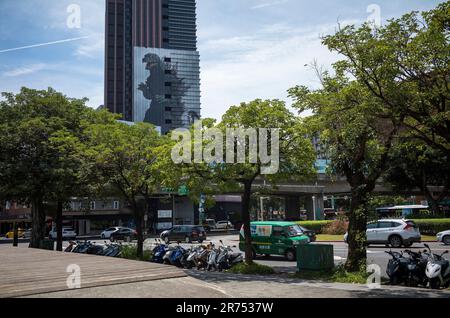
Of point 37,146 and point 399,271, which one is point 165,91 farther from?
point 399,271

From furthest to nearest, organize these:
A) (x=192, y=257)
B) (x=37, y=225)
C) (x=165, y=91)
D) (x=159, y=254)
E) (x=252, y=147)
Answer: (x=165, y=91)
(x=37, y=225)
(x=159, y=254)
(x=192, y=257)
(x=252, y=147)

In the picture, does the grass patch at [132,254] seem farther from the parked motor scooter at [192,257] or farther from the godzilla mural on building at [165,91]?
the godzilla mural on building at [165,91]

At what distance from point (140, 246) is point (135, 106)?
12230cm

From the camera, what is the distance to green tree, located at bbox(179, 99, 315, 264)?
16141 mm

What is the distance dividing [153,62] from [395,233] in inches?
5004

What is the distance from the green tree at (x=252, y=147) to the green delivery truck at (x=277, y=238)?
5.76 metres

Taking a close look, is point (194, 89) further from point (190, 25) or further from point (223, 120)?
point (223, 120)

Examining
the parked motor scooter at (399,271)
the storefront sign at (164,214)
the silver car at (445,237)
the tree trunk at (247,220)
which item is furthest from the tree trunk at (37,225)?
the storefront sign at (164,214)

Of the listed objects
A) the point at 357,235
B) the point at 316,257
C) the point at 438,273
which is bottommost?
the point at 316,257

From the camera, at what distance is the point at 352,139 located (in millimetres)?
14258

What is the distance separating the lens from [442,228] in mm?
33062

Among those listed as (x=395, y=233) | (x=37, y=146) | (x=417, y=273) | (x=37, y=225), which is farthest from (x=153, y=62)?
(x=417, y=273)
